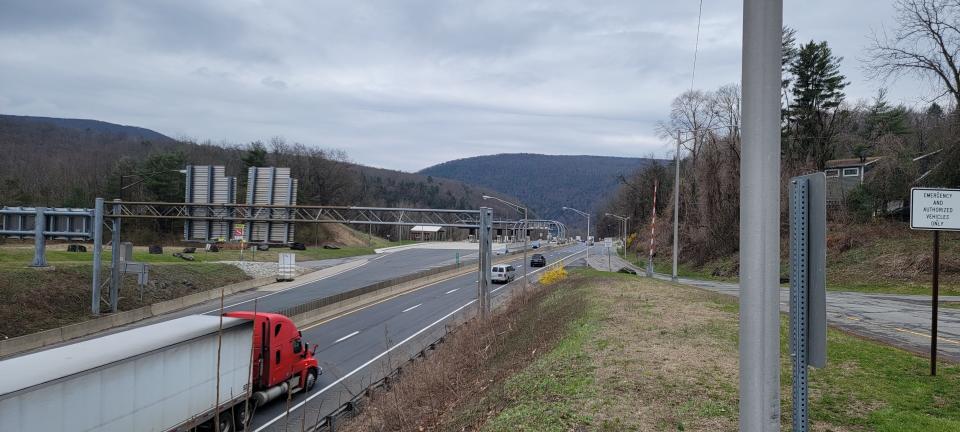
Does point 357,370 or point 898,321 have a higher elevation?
point 898,321

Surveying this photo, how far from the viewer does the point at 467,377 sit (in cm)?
1579

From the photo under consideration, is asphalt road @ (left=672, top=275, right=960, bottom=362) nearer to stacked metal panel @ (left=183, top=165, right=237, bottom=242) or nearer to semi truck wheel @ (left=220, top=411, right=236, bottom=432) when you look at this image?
semi truck wheel @ (left=220, top=411, right=236, bottom=432)

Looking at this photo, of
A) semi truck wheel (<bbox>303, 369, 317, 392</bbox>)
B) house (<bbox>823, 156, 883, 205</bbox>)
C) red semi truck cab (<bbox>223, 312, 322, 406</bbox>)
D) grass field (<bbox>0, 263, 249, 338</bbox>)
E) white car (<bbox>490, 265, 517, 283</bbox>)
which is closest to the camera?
red semi truck cab (<bbox>223, 312, 322, 406</bbox>)

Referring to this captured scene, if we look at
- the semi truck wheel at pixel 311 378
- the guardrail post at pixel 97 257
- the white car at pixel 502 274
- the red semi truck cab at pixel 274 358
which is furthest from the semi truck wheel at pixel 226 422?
the white car at pixel 502 274

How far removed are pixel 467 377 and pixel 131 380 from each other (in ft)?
25.0

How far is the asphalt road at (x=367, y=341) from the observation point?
19.4 meters

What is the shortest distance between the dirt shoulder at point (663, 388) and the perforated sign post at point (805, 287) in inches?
191

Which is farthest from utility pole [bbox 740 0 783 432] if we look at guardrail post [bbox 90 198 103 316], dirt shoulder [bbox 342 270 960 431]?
guardrail post [bbox 90 198 103 316]

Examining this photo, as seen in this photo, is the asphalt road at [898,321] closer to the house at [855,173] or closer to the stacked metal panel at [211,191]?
the house at [855,173]

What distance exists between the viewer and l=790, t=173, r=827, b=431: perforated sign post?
316 centimetres

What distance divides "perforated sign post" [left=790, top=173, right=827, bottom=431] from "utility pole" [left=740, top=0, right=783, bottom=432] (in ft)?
0.44

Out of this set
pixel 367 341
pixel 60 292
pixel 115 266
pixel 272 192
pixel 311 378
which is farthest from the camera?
pixel 272 192

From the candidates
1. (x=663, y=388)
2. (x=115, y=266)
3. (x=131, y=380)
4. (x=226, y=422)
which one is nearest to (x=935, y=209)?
(x=663, y=388)

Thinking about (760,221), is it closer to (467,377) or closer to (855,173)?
(467,377)
